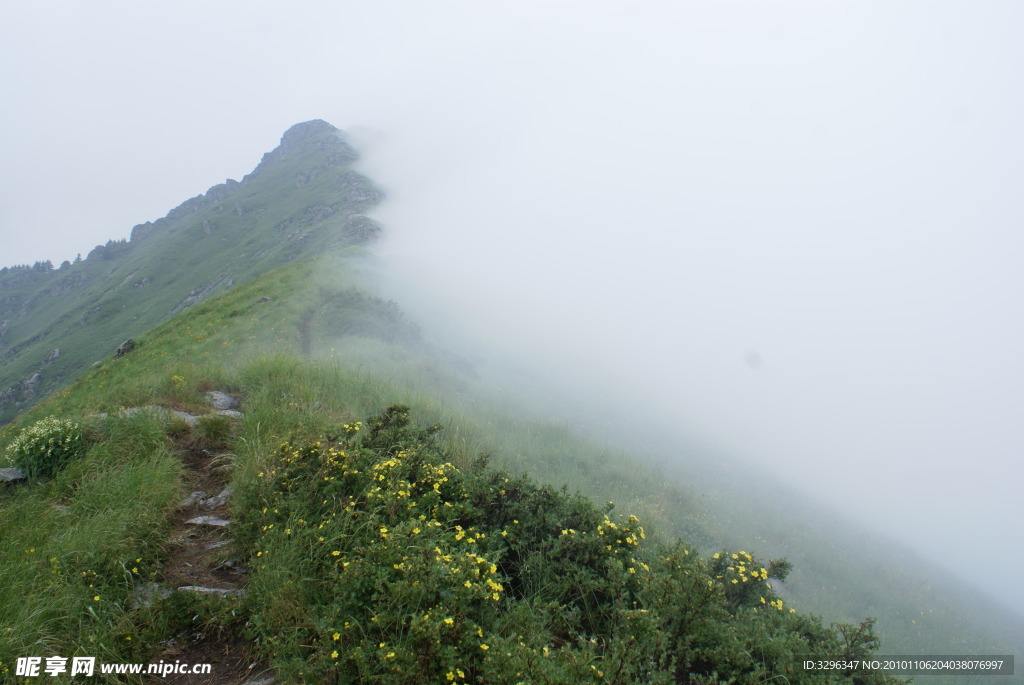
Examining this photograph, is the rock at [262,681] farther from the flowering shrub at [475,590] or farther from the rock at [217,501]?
the rock at [217,501]

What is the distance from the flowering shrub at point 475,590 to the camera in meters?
3.22

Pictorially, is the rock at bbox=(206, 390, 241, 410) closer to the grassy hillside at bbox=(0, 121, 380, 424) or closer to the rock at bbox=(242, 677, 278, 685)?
the rock at bbox=(242, 677, 278, 685)

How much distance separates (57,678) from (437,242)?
62607mm

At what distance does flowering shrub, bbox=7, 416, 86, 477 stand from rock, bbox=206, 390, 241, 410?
2154mm

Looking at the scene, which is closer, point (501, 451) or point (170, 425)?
point (170, 425)

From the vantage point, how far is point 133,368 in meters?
16.0

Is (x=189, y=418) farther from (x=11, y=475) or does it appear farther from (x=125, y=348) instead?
(x=125, y=348)

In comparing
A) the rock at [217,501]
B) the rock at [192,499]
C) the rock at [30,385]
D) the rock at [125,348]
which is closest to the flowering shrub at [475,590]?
the rock at [217,501]

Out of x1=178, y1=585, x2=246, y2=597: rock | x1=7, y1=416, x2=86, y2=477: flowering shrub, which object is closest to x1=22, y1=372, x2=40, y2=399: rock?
x1=7, y1=416, x2=86, y2=477: flowering shrub

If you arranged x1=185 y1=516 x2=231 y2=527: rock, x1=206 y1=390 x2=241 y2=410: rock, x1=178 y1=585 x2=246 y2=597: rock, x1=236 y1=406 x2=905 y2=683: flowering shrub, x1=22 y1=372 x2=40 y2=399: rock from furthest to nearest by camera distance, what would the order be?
x1=22 y1=372 x2=40 y2=399: rock
x1=206 y1=390 x2=241 y2=410: rock
x1=185 y1=516 x2=231 y2=527: rock
x1=178 y1=585 x2=246 y2=597: rock
x1=236 y1=406 x2=905 y2=683: flowering shrub

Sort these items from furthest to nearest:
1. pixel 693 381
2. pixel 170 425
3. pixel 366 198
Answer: pixel 366 198 < pixel 693 381 < pixel 170 425

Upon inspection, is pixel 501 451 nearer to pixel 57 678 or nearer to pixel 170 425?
pixel 170 425

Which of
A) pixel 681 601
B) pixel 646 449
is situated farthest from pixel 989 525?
pixel 681 601

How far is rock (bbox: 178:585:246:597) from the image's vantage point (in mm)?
4223
